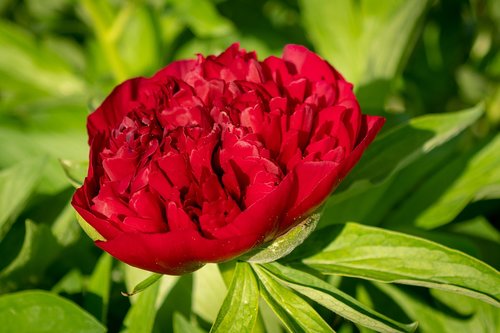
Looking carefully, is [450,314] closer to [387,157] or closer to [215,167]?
[387,157]

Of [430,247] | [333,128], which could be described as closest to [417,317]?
[430,247]

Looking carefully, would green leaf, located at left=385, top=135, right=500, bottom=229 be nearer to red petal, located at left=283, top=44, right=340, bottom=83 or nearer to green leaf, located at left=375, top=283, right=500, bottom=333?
green leaf, located at left=375, top=283, right=500, bottom=333

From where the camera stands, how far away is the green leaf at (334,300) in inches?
24.5

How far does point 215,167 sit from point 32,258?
0.41 meters

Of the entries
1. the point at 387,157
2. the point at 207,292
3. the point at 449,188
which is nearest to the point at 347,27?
the point at 449,188

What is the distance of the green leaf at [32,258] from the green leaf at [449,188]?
1.64 ft

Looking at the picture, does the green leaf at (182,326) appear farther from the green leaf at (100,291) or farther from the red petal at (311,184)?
the red petal at (311,184)

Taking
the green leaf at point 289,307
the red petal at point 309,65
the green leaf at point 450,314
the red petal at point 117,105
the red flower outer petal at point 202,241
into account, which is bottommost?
the green leaf at point 450,314

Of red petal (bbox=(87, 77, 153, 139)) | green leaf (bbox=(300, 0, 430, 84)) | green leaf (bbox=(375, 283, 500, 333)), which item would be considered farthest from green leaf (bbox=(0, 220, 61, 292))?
green leaf (bbox=(300, 0, 430, 84))

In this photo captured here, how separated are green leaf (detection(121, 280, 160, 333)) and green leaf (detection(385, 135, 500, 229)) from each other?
1.35 feet

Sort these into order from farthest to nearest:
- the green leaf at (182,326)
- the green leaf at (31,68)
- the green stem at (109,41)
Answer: the green leaf at (31,68) → the green stem at (109,41) → the green leaf at (182,326)

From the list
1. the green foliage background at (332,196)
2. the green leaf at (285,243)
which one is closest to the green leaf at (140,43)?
the green foliage background at (332,196)

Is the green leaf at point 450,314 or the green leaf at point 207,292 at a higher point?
the green leaf at point 207,292

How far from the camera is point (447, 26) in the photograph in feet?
4.55
